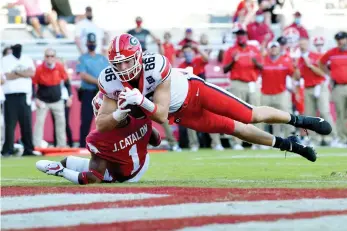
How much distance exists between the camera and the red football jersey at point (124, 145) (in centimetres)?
834

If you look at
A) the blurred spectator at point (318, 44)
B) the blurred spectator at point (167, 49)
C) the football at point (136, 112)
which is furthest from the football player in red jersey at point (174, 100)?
the blurred spectator at point (167, 49)

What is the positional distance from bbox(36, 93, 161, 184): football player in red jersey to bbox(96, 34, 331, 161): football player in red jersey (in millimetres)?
237

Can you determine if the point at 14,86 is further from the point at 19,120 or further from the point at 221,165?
the point at 221,165

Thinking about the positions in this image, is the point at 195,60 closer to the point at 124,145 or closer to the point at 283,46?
→ the point at 283,46

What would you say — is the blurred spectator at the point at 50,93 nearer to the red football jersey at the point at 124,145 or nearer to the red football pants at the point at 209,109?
the red football pants at the point at 209,109

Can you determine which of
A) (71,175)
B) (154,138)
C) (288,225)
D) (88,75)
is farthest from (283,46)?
(288,225)

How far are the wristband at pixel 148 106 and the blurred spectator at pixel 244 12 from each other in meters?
10.6

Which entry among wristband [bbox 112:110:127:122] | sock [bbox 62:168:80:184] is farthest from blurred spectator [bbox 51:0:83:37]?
wristband [bbox 112:110:127:122]

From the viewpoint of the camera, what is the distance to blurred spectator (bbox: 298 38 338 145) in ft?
53.3

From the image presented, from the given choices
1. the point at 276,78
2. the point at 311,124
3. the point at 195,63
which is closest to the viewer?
the point at 311,124

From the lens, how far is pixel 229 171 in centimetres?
1009

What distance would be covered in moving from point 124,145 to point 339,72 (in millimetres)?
8399

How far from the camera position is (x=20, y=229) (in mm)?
5266

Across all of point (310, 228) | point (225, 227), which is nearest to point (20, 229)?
point (225, 227)
